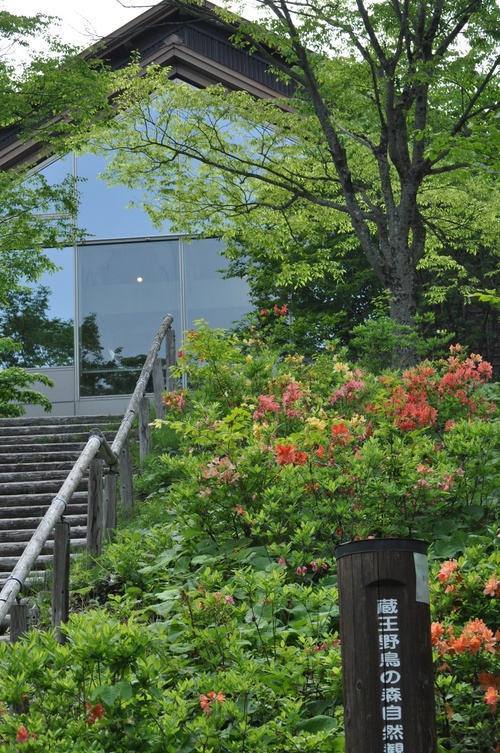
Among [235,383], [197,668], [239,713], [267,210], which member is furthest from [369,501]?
[267,210]

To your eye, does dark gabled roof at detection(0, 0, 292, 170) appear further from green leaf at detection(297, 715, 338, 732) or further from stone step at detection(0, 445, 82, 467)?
green leaf at detection(297, 715, 338, 732)

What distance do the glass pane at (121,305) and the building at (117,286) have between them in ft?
0.06

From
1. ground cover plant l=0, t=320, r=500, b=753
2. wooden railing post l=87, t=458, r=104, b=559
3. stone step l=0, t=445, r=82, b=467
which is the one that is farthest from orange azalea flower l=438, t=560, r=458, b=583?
stone step l=0, t=445, r=82, b=467

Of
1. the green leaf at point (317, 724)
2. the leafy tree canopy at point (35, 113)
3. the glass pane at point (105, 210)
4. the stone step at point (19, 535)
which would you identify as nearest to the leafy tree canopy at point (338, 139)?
the leafy tree canopy at point (35, 113)

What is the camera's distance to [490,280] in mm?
18344

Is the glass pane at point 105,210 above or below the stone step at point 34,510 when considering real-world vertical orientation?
above

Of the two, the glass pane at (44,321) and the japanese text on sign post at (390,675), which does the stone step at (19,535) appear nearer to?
the japanese text on sign post at (390,675)

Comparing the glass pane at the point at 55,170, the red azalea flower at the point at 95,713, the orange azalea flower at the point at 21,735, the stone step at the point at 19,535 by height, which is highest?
the glass pane at the point at 55,170

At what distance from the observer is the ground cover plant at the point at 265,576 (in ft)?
11.8

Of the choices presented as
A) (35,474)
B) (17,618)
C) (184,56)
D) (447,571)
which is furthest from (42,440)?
(184,56)

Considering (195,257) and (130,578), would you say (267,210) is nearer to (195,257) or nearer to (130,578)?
(195,257)

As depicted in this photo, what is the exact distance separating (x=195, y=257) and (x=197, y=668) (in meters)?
14.4

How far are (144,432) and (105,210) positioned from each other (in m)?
10.00

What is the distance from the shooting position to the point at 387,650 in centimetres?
276
